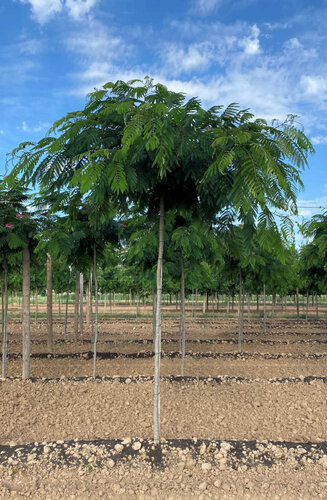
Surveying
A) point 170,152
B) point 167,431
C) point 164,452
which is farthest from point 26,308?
point 170,152

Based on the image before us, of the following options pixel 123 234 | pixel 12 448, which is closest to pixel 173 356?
pixel 123 234

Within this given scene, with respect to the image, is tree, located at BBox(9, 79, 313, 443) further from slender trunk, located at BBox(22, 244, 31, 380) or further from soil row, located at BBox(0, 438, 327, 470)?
slender trunk, located at BBox(22, 244, 31, 380)

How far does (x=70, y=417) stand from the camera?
598 centimetres

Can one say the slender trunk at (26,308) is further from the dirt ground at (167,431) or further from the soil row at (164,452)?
the soil row at (164,452)

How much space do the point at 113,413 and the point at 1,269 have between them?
15.7ft

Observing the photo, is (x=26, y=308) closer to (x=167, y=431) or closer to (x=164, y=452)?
(x=167, y=431)

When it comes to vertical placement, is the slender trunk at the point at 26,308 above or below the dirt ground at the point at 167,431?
above

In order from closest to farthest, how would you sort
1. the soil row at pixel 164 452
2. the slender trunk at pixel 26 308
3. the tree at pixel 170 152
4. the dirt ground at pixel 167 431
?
the tree at pixel 170 152 → the dirt ground at pixel 167 431 → the soil row at pixel 164 452 → the slender trunk at pixel 26 308

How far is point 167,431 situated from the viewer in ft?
18.1

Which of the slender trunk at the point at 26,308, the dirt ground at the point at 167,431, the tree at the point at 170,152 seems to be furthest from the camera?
the slender trunk at the point at 26,308

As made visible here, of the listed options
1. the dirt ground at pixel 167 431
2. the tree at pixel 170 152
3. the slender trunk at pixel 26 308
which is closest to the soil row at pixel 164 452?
the dirt ground at pixel 167 431

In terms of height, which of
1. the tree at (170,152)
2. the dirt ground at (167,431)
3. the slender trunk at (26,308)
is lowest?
the dirt ground at (167,431)

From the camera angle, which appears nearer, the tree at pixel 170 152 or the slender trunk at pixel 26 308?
the tree at pixel 170 152

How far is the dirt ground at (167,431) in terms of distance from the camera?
3795 millimetres
